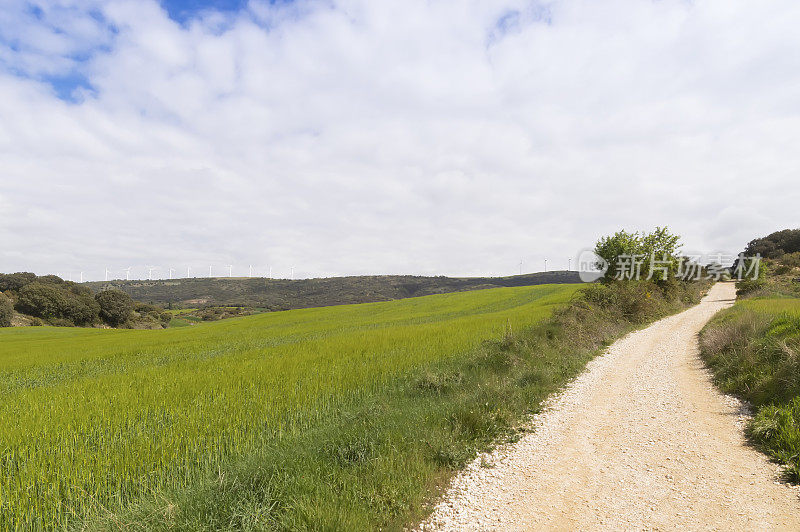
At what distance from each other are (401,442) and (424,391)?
3335 millimetres

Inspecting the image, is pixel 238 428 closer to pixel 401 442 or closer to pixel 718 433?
pixel 401 442

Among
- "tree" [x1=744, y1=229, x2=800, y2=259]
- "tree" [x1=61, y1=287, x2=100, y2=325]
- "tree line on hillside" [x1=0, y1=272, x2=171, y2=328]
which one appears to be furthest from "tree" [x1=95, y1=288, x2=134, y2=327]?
"tree" [x1=744, y1=229, x2=800, y2=259]

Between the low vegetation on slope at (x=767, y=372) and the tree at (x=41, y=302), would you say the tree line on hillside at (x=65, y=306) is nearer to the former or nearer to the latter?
the tree at (x=41, y=302)

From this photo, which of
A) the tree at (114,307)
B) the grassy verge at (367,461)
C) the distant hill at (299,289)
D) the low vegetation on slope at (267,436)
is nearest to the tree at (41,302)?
the tree at (114,307)

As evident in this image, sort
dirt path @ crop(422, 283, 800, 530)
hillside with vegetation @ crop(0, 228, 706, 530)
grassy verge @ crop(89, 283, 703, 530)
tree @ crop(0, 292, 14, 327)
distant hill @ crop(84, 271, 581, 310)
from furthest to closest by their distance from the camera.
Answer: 1. distant hill @ crop(84, 271, 581, 310)
2. tree @ crop(0, 292, 14, 327)
3. hillside with vegetation @ crop(0, 228, 706, 530)
4. dirt path @ crop(422, 283, 800, 530)
5. grassy verge @ crop(89, 283, 703, 530)

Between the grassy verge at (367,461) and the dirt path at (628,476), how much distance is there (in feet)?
1.49

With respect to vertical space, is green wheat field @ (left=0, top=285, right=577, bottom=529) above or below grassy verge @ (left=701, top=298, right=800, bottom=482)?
below

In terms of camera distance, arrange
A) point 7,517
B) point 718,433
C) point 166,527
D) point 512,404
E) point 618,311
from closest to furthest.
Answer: point 166,527
point 7,517
point 718,433
point 512,404
point 618,311

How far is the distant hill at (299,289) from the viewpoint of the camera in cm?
11056

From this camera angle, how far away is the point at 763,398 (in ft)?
23.5

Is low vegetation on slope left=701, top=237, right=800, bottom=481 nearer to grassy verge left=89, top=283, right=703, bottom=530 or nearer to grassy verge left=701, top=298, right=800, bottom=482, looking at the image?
grassy verge left=701, top=298, right=800, bottom=482

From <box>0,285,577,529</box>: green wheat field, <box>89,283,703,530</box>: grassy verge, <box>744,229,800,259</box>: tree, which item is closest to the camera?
<box>89,283,703,530</box>: grassy verge

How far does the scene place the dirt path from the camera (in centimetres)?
401

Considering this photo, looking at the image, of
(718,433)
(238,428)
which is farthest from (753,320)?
(238,428)
